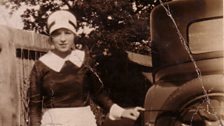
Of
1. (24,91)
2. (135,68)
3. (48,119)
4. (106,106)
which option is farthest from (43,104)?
(135,68)

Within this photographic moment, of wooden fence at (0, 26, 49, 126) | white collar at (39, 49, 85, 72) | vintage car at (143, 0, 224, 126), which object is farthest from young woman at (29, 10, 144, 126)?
wooden fence at (0, 26, 49, 126)

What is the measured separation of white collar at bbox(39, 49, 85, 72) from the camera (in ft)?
5.15

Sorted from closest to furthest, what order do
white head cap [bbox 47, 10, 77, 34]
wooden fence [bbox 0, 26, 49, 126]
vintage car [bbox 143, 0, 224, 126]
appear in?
vintage car [bbox 143, 0, 224, 126], white head cap [bbox 47, 10, 77, 34], wooden fence [bbox 0, 26, 49, 126]

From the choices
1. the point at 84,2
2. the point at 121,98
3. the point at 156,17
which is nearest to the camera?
the point at 156,17

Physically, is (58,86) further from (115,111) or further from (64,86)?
(115,111)

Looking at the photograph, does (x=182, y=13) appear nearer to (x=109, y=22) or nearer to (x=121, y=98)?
(x=109, y=22)

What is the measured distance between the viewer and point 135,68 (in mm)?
2148

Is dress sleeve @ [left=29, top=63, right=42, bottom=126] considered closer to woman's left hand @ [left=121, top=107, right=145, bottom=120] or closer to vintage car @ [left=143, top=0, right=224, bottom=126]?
woman's left hand @ [left=121, top=107, right=145, bottom=120]

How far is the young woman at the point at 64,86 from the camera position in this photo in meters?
1.56

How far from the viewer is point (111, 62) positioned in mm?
2082

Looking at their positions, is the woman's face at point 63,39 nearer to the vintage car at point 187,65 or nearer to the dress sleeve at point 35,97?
the dress sleeve at point 35,97

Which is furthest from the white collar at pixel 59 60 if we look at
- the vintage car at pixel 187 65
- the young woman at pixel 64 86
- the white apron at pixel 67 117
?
the vintage car at pixel 187 65

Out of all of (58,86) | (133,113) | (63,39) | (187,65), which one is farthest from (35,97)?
(187,65)

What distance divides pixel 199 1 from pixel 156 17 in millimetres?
221
